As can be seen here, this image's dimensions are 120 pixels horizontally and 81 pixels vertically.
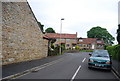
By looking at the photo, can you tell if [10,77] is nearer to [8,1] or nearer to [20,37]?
[20,37]

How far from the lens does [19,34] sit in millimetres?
11609

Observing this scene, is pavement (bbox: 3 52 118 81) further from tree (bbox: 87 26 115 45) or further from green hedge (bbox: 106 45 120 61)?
tree (bbox: 87 26 115 45)

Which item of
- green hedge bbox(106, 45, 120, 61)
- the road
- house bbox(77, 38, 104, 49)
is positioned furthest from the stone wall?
house bbox(77, 38, 104, 49)

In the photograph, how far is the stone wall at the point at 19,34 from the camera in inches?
384

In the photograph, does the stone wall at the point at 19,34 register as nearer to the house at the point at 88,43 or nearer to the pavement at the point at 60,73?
the pavement at the point at 60,73

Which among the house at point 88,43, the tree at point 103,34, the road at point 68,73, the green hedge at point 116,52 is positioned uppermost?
the tree at point 103,34

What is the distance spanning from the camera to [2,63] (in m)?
9.23

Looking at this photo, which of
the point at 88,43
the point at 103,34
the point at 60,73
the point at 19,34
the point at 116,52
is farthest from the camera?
the point at 103,34

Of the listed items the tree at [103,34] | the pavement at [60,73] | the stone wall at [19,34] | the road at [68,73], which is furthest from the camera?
the tree at [103,34]

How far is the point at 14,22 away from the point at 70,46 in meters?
49.2

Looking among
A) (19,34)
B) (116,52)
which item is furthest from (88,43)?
(19,34)

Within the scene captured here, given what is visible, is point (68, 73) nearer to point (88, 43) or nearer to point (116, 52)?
point (116, 52)

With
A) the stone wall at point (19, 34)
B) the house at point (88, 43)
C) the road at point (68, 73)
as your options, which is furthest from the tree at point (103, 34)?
the road at point (68, 73)

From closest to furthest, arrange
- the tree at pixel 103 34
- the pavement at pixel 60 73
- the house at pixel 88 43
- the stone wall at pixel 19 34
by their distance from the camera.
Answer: the pavement at pixel 60 73
the stone wall at pixel 19 34
the house at pixel 88 43
the tree at pixel 103 34
